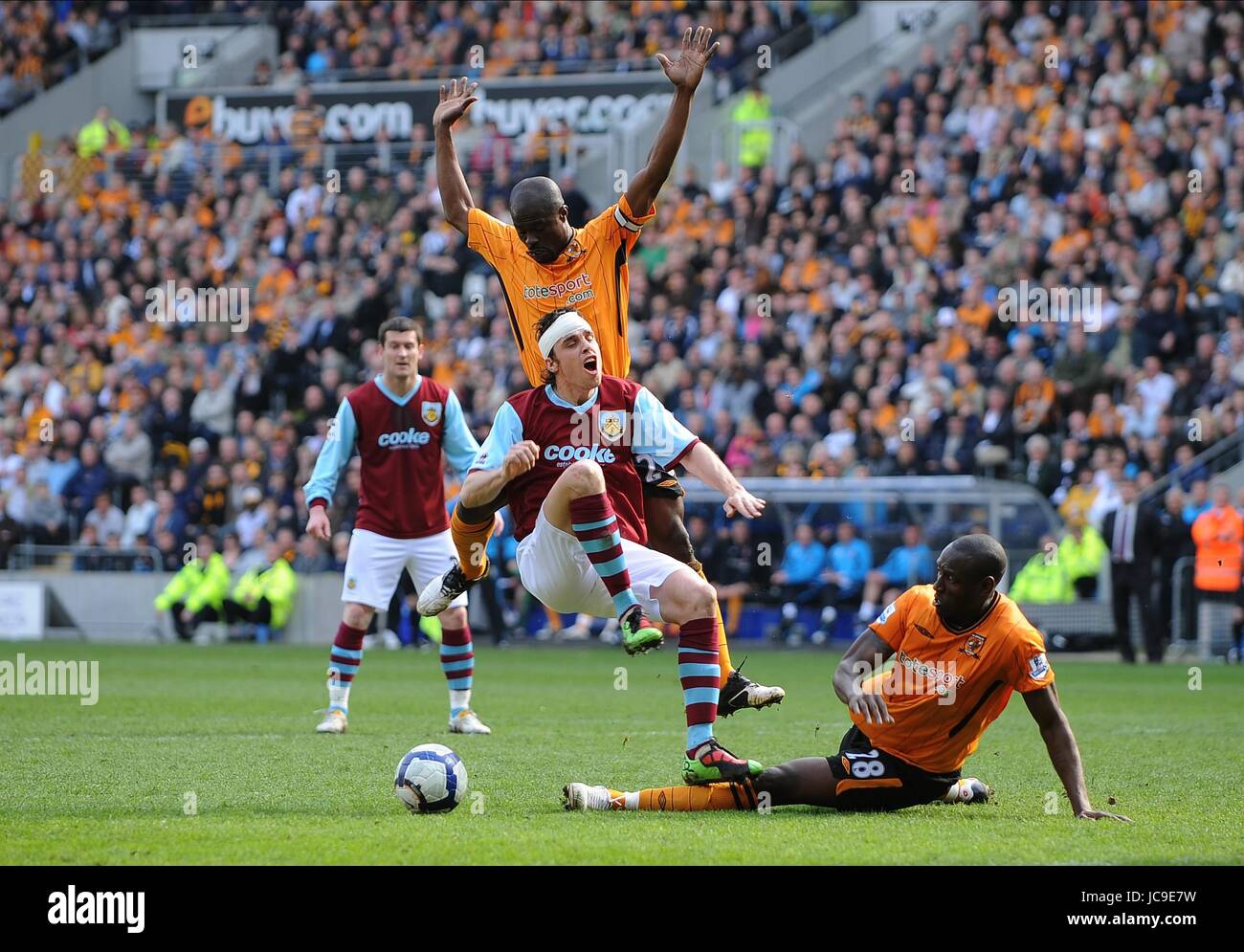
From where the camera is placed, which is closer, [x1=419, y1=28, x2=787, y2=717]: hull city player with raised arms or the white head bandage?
the white head bandage

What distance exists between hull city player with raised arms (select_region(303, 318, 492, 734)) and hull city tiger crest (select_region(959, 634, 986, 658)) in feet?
15.8

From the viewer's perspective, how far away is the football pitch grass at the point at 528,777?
611 centimetres

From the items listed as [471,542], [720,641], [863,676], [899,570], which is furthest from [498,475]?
[899,570]

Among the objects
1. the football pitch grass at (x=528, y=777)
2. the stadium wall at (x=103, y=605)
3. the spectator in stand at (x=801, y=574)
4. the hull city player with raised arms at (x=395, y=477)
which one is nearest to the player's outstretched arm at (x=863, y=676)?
the football pitch grass at (x=528, y=777)

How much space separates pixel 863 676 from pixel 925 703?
0.36m

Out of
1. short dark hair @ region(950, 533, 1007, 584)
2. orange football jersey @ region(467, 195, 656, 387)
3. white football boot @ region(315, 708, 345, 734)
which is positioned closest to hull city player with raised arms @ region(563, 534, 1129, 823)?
short dark hair @ region(950, 533, 1007, 584)

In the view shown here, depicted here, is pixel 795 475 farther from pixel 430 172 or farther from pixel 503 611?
pixel 430 172

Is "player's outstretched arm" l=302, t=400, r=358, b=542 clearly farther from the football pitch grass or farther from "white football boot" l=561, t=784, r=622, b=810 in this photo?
"white football boot" l=561, t=784, r=622, b=810

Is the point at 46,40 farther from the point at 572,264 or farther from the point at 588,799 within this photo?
the point at 588,799

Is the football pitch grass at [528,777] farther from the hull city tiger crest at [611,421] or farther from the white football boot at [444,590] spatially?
the hull city tiger crest at [611,421]

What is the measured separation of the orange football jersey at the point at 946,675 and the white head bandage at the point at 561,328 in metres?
1.91

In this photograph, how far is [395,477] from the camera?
11461 mm

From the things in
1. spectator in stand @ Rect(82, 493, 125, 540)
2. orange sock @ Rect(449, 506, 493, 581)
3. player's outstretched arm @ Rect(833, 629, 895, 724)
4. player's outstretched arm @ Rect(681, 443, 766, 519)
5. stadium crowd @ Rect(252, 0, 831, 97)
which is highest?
stadium crowd @ Rect(252, 0, 831, 97)

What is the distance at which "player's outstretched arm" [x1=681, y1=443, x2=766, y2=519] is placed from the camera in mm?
7434
